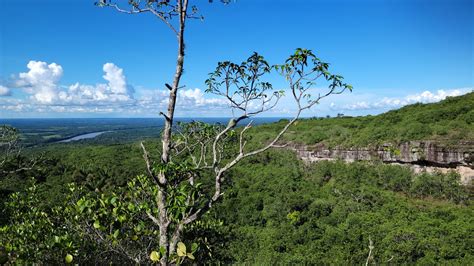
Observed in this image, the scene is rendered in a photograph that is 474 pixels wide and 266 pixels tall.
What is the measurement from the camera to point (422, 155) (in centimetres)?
2766

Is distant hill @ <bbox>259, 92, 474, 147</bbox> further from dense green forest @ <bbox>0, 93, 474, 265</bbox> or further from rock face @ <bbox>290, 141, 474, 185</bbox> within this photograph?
rock face @ <bbox>290, 141, 474, 185</bbox>

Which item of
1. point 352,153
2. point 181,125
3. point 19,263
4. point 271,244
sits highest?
point 181,125

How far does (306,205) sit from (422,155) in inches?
372

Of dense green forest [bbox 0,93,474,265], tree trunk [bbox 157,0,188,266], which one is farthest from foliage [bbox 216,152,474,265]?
tree trunk [bbox 157,0,188,266]

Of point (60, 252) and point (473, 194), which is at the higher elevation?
A: point (60, 252)

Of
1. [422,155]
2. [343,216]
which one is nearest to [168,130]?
[343,216]

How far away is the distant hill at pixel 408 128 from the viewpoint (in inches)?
1091

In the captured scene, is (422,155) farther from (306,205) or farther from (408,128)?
(306,205)

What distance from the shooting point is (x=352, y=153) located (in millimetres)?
33344

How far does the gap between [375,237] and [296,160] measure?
57.2ft

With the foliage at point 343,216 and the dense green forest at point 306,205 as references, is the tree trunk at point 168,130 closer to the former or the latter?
the dense green forest at point 306,205

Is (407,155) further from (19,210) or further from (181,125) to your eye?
(19,210)

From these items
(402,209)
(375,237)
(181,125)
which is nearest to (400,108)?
(402,209)

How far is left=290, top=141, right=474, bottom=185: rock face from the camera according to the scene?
25125 millimetres
